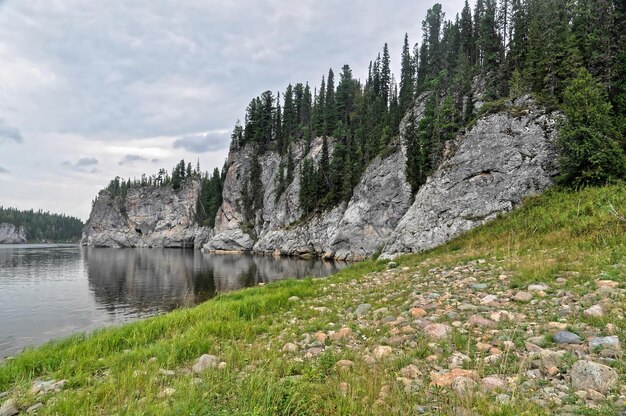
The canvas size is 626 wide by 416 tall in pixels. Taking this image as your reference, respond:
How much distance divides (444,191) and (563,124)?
11457 millimetres

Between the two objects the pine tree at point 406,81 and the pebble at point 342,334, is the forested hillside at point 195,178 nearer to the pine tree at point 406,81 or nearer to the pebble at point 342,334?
the pine tree at point 406,81

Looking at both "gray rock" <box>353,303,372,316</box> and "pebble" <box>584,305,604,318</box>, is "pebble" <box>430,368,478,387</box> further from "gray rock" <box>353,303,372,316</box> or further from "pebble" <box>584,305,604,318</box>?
"gray rock" <box>353,303,372,316</box>

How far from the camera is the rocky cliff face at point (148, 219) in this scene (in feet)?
477

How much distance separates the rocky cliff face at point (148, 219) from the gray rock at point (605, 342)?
130460mm

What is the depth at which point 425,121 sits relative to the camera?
52.9 meters

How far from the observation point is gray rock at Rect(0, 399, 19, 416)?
5016mm

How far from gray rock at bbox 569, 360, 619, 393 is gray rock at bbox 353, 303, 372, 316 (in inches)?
210

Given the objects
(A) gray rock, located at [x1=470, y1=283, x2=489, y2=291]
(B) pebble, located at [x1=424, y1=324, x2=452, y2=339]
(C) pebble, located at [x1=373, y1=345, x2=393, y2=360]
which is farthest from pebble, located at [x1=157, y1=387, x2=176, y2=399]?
(A) gray rock, located at [x1=470, y1=283, x2=489, y2=291]

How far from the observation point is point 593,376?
3.88m

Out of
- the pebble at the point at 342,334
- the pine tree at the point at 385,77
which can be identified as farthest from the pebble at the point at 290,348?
the pine tree at the point at 385,77

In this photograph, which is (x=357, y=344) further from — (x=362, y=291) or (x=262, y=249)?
(x=262, y=249)

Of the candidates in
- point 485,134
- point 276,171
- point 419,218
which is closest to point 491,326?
point 419,218

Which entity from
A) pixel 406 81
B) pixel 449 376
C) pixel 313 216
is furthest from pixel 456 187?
pixel 406 81

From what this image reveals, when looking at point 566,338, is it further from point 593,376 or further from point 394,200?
point 394,200
